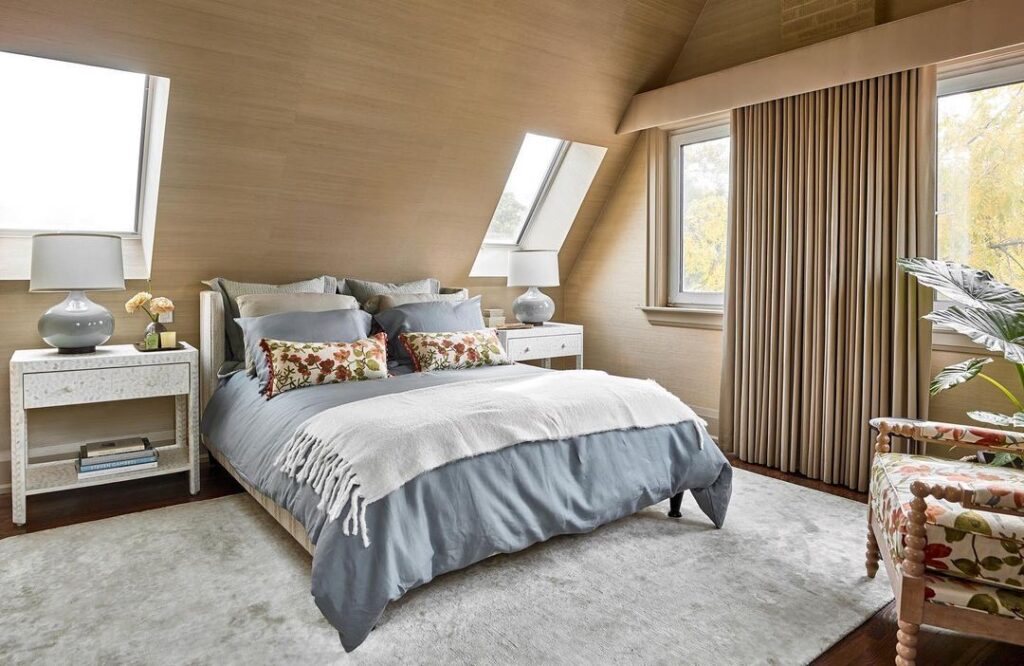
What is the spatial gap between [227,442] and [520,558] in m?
1.41

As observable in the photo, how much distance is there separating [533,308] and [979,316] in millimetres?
2675

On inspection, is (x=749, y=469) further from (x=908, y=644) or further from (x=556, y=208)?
(x=556, y=208)

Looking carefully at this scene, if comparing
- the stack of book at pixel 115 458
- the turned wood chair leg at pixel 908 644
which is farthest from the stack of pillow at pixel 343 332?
the turned wood chair leg at pixel 908 644

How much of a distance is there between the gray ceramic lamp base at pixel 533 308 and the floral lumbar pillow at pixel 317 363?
1649mm

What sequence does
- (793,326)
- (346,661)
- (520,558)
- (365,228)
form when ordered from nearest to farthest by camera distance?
(346,661)
(520,558)
(793,326)
(365,228)

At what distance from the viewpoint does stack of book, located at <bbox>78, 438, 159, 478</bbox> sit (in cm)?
309

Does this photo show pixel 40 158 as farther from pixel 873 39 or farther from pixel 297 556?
pixel 873 39

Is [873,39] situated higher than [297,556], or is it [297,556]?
[873,39]

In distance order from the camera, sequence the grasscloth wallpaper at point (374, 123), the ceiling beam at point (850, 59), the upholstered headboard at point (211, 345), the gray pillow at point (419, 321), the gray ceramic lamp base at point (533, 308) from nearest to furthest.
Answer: the ceiling beam at point (850, 59), the grasscloth wallpaper at point (374, 123), the upholstered headboard at point (211, 345), the gray pillow at point (419, 321), the gray ceramic lamp base at point (533, 308)

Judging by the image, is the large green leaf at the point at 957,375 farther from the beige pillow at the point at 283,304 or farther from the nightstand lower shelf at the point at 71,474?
the nightstand lower shelf at the point at 71,474

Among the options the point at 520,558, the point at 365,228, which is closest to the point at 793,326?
the point at 520,558

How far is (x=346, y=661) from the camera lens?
6.15ft

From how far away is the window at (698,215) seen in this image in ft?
14.1

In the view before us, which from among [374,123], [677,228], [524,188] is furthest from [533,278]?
[374,123]
